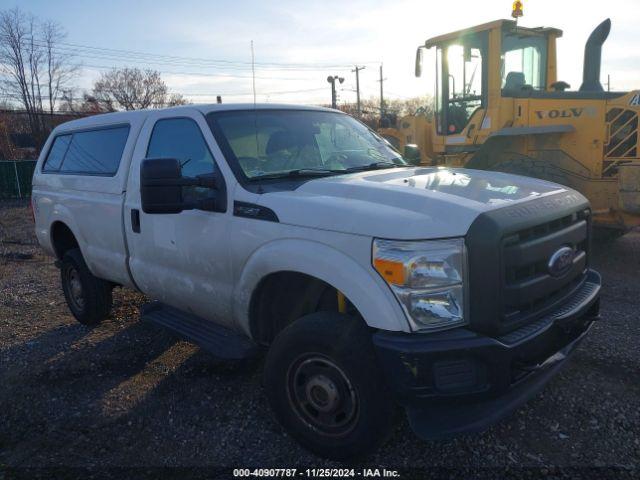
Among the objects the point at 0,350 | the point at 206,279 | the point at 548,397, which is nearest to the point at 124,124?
the point at 206,279

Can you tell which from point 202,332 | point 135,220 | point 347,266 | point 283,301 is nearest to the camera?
point 347,266

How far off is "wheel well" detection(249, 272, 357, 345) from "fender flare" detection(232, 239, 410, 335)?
3.1 inches

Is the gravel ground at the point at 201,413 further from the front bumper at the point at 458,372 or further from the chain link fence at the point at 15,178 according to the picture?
the chain link fence at the point at 15,178

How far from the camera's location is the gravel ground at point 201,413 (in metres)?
3.02

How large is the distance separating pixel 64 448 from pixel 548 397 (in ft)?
10.2

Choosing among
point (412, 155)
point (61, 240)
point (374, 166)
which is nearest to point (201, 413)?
point (374, 166)

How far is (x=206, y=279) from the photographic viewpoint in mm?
3633

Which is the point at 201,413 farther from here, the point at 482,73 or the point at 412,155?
the point at 482,73

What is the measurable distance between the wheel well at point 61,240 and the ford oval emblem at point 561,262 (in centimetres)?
459

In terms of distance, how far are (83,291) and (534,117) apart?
623cm

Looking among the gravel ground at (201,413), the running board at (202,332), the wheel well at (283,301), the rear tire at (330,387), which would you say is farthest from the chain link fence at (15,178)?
the rear tire at (330,387)

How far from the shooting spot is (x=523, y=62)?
322 inches

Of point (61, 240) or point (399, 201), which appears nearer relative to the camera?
point (399, 201)

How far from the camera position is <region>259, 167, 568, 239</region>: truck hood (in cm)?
257
